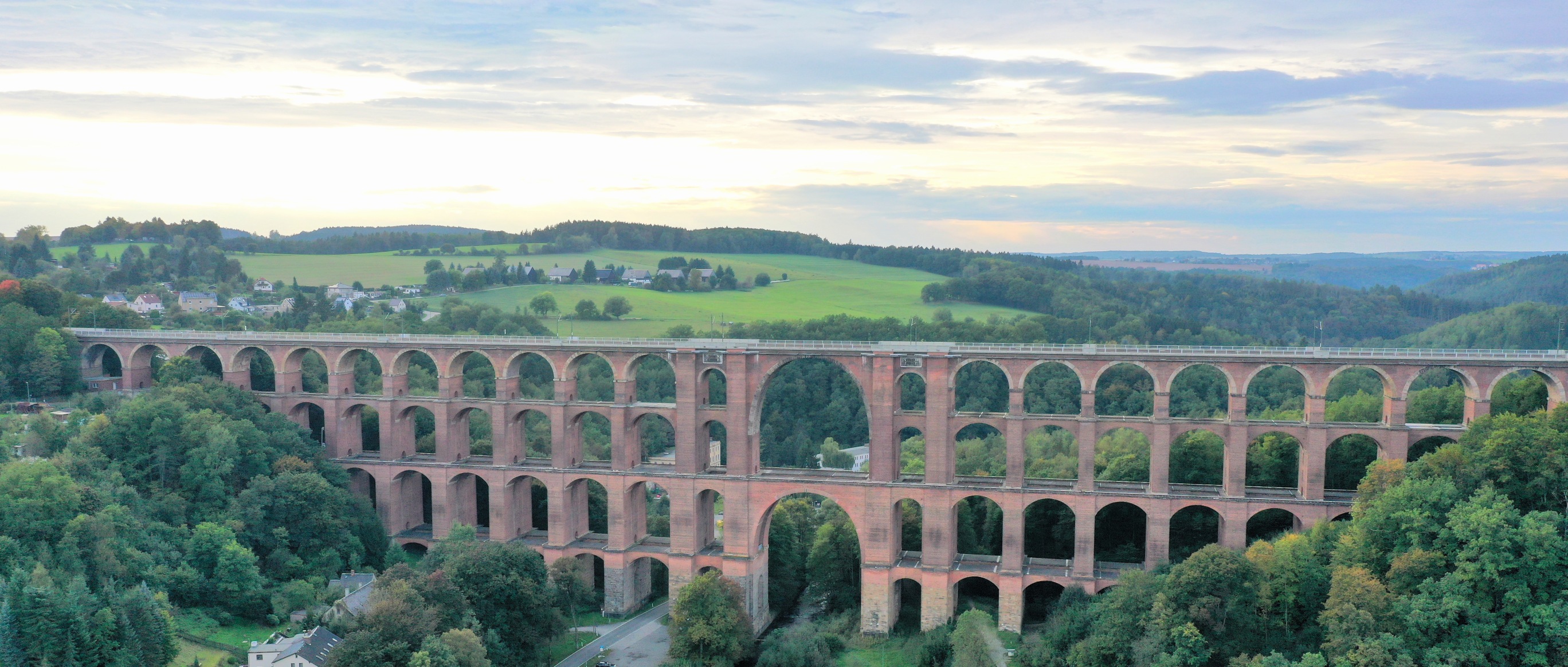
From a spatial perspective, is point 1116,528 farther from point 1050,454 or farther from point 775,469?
point 775,469

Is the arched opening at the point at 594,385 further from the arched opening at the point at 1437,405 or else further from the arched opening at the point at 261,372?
the arched opening at the point at 1437,405

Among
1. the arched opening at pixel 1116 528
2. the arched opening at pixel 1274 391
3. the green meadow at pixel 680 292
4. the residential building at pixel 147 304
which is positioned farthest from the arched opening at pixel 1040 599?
the residential building at pixel 147 304

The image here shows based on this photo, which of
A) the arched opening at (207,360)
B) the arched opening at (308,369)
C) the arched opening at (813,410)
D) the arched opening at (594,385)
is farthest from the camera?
the arched opening at (813,410)

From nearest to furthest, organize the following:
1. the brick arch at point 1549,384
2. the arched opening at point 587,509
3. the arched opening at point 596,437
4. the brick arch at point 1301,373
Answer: the brick arch at point 1549,384 → the brick arch at point 1301,373 → the arched opening at point 587,509 → the arched opening at point 596,437

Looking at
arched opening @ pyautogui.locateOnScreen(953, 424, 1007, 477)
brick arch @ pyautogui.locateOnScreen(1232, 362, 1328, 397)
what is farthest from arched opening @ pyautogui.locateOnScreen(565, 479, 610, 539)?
brick arch @ pyautogui.locateOnScreen(1232, 362, 1328, 397)

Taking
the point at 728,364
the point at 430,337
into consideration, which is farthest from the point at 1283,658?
the point at 430,337

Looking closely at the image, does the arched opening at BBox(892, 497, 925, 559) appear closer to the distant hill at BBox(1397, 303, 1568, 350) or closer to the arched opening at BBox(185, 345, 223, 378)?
the arched opening at BBox(185, 345, 223, 378)

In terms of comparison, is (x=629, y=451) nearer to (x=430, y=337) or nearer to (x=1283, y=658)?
(x=430, y=337)
